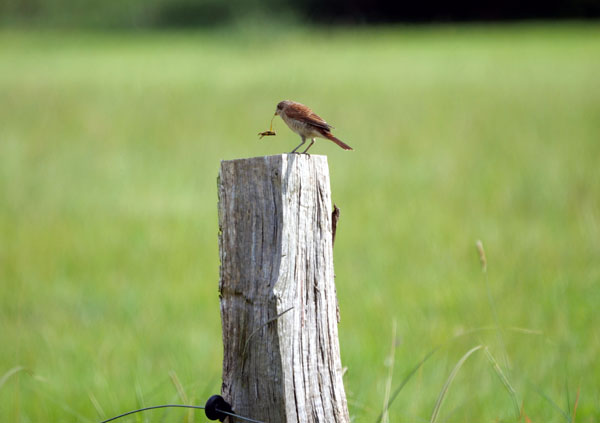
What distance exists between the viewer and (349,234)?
7.26m

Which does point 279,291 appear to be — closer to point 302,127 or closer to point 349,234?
point 302,127

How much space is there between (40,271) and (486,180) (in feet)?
20.5

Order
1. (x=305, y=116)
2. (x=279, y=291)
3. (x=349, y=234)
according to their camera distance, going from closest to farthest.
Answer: (x=279, y=291) < (x=305, y=116) < (x=349, y=234)

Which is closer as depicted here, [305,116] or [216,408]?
[216,408]

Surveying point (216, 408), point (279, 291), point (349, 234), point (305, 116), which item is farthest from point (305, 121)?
point (349, 234)

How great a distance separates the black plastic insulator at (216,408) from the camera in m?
1.97

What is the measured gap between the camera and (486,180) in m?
9.05

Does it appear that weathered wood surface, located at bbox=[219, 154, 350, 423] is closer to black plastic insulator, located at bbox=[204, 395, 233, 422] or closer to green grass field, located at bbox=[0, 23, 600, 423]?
black plastic insulator, located at bbox=[204, 395, 233, 422]

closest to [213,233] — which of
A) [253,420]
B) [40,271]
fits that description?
[40,271]

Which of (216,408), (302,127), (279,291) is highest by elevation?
(302,127)

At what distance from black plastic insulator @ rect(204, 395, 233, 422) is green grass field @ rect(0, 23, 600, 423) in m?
0.70

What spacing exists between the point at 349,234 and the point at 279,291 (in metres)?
5.39

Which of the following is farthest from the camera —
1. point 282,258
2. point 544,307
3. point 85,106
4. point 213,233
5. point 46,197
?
point 85,106

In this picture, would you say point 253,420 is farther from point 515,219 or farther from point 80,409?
point 515,219
